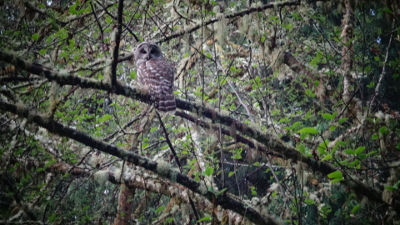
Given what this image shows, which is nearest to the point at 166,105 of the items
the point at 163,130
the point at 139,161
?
the point at 163,130

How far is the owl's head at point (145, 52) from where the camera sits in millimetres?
4934

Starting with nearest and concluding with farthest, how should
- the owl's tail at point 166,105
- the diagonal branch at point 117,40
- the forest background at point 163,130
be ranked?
the diagonal branch at point 117,40 < the forest background at point 163,130 < the owl's tail at point 166,105

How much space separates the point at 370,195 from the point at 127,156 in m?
2.78

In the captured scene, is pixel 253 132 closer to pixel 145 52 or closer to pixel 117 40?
pixel 117 40

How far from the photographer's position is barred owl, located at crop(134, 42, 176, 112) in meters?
3.77

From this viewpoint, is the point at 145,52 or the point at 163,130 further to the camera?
the point at 145,52

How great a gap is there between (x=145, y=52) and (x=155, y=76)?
888 millimetres

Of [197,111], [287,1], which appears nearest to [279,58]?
[287,1]

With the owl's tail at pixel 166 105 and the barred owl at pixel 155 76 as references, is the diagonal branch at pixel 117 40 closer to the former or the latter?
the barred owl at pixel 155 76

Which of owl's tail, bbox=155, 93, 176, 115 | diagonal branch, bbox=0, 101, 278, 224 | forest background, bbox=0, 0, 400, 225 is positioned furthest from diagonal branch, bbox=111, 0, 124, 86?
owl's tail, bbox=155, 93, 176, 115

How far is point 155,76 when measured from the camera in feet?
14.5

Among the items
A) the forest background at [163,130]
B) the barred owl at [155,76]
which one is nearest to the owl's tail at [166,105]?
the barred owl at [155,76]

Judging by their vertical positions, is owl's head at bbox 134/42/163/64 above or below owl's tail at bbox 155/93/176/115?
above

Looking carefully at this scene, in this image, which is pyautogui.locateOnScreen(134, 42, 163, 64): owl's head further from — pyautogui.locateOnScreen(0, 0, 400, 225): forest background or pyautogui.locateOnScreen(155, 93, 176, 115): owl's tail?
pyautogui.locateOnScreen(155, 93, 176, 115): owl's tail
